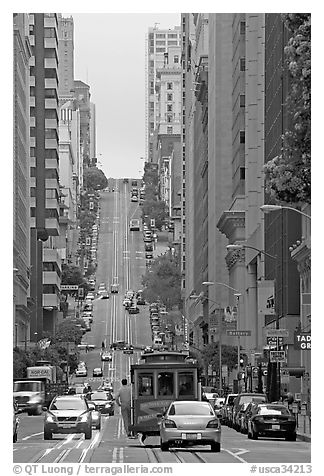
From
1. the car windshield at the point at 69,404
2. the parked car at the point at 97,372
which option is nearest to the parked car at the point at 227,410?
the car windshield at the point at 69,404

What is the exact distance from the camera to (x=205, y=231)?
190375 millimetres

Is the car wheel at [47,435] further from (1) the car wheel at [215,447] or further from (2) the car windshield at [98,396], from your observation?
(2) the car windshield at [98,396]

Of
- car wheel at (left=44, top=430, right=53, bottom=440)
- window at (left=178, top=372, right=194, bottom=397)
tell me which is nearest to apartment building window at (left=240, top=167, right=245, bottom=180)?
window at (left=178, top=372, right=194, bottom=397)

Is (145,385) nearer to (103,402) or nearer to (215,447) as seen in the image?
(215,447)

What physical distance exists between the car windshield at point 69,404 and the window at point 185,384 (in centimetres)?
408

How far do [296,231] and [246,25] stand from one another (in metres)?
43.1

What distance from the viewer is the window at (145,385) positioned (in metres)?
52.6

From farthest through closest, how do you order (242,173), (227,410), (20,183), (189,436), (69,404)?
(20,183) → (242,173) → (227,410) → (69,404) → (189,436)

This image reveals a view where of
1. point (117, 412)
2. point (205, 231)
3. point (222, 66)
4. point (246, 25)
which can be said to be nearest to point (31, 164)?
point (205, 231)

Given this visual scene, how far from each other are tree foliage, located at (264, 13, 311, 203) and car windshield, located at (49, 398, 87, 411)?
20.2 meters

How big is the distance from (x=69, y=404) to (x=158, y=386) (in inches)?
164

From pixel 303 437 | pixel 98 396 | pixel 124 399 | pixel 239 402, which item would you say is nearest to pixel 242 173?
pixel 98 396

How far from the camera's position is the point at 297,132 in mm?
34875

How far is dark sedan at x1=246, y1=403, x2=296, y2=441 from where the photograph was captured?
53.9 metres
